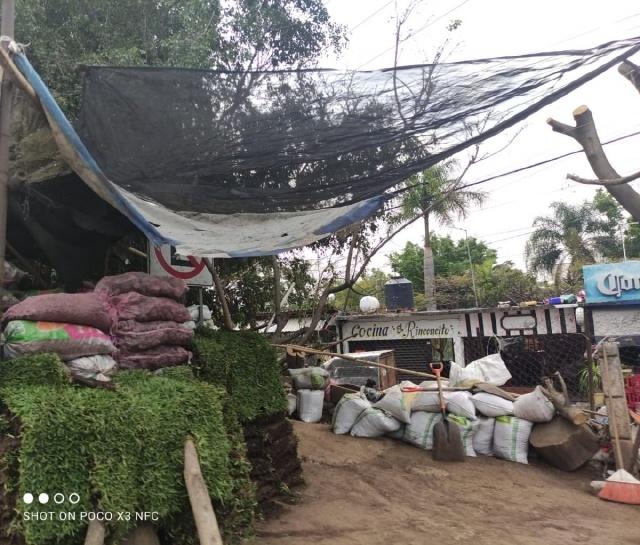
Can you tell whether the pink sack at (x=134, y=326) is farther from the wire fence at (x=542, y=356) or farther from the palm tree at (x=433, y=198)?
the wire fence at (x=542, y=356)

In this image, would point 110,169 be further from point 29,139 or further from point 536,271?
point 536,271

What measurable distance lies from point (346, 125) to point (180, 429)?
234 cm

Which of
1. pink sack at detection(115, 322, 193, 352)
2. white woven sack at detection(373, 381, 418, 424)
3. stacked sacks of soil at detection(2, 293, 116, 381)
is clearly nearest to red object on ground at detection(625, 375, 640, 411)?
white woven sack at detection(373, 381, 418, 424)

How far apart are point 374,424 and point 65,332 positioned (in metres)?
4.25

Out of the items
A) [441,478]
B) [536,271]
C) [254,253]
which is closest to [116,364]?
[254,253]

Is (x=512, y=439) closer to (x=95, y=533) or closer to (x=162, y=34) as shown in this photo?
(x=95, y=533)

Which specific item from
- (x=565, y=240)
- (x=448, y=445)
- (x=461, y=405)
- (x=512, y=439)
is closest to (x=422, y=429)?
(x=448, y=445)

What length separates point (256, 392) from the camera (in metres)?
4.14

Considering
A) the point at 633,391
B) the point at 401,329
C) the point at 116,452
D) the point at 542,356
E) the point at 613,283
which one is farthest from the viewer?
the point at 401,329

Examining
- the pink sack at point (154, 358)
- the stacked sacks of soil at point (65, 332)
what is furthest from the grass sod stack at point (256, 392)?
the stacked sacks of soil at point (65, 332)

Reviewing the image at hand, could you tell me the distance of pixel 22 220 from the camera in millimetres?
4047

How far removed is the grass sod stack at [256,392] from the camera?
391 cm

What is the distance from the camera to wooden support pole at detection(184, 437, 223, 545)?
2406 millimetres

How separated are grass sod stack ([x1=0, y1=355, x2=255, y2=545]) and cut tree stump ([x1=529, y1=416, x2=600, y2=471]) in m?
4.24
